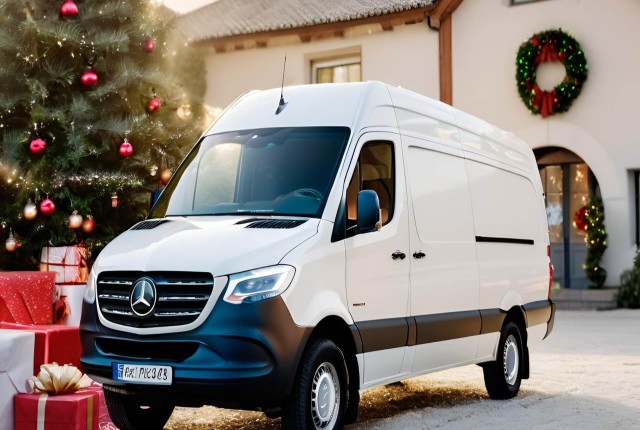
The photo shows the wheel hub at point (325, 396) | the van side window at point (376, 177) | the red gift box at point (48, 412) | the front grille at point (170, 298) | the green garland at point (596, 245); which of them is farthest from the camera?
the green garland at point (596, 245)

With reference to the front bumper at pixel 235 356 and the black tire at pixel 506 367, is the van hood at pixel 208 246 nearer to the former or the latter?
the front bumper at pixel 235 356

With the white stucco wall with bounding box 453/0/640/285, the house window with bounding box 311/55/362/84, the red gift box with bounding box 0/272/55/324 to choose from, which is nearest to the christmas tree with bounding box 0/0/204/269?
the red gift box with bounding box 0/272/55/324

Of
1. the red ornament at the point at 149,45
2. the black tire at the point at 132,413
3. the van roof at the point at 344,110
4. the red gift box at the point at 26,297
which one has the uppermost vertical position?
the red ornament at the point at 149,45

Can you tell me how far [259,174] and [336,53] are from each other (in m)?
17.1

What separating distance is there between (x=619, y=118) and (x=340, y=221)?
14968mm

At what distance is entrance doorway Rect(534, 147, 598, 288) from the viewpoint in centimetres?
2112

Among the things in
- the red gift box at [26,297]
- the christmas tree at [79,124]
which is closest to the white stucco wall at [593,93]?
the christmas tree at [79,124]

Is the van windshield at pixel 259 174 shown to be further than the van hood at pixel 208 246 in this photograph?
Yes

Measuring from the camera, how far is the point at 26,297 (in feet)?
27.9

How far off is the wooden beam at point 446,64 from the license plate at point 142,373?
55.3 feet

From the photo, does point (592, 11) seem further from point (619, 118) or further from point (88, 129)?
point (88, 129)

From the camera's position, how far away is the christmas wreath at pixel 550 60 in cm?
2045

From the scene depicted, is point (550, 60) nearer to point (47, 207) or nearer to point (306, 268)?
point (47, 207)

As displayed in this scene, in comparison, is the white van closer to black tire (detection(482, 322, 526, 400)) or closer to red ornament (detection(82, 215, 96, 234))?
black tire (detection(482, 322, 526, 400))
